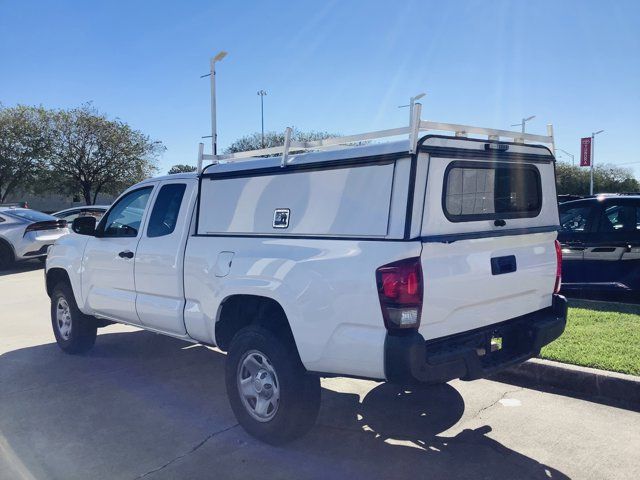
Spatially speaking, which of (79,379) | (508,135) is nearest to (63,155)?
(79,379)

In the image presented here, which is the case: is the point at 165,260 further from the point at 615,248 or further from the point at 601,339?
the point at 615,248

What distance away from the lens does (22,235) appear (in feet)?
43.4

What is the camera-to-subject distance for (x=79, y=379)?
541 centimetres

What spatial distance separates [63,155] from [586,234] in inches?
1407

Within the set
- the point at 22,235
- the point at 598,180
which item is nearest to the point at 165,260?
the point at 22,235

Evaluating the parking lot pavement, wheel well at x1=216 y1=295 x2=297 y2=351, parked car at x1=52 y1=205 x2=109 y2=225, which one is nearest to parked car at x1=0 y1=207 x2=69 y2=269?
parked car at x1=52 y1=205 x2=109 y2=225

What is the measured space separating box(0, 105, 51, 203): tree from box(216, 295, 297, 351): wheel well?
34.9 metres

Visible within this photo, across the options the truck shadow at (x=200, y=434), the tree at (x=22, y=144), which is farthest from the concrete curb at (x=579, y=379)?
the tree at (x=22, y=144)

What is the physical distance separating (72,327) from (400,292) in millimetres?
4541

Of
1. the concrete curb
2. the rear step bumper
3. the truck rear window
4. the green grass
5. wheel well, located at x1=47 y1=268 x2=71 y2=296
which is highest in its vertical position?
the truck rear window

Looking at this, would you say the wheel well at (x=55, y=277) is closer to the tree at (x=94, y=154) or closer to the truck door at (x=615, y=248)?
the truck door at (x=615, y=248)

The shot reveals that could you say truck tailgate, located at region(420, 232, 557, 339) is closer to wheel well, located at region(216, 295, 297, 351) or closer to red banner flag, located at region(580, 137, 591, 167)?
wheel well, located at region(216, 295, 297, 351)

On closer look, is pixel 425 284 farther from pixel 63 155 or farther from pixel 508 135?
pixel 63 155

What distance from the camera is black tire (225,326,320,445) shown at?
12.0ft
